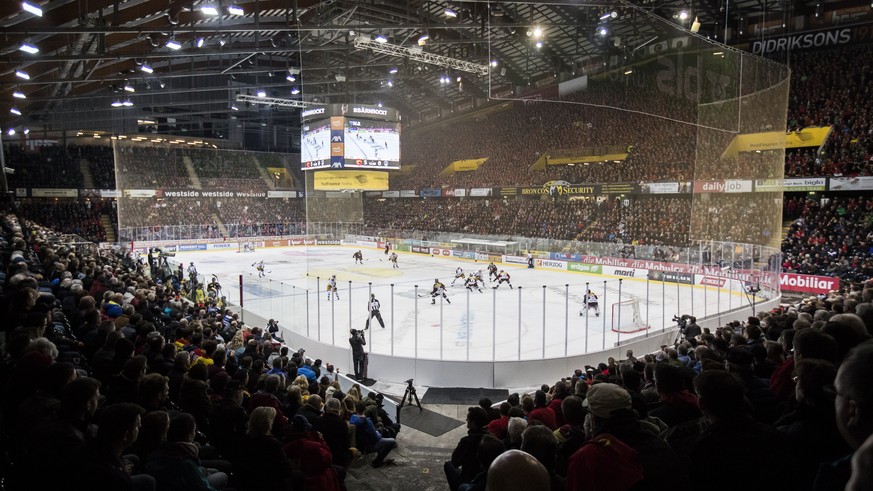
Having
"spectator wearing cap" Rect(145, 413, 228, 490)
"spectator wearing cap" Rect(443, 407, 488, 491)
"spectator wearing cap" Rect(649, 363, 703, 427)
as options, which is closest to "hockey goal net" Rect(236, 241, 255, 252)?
"spectator wearing cap" Rect(443, 407, 488, 491)

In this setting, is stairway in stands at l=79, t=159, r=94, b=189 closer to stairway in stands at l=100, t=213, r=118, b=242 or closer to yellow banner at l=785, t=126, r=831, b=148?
stairway in stands at l=100, t=213, r=118, b=242

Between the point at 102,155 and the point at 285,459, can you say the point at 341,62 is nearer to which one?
the point at 285,459

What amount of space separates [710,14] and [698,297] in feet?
44.4

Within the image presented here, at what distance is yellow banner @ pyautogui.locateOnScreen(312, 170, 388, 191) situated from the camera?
2555 cm

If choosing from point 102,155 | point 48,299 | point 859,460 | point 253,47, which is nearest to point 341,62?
point 253,47

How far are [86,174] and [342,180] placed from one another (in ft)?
113

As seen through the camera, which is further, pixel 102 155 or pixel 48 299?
pixel 102 155

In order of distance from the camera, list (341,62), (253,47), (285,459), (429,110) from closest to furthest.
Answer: (285,459) < (253,47) < (341,62) < (429,110)

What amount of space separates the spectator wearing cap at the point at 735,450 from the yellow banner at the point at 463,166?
147 ft

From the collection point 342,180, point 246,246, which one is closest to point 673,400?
point 342,180

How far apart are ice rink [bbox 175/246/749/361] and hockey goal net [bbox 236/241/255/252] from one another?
35.8 ft

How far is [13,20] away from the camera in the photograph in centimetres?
1530

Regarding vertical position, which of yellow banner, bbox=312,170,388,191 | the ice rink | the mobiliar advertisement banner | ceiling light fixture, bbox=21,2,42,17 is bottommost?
the ice rink

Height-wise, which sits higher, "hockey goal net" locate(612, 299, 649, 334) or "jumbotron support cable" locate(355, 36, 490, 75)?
"jumbotron support cable" locate(355, 36, 490, 75)
